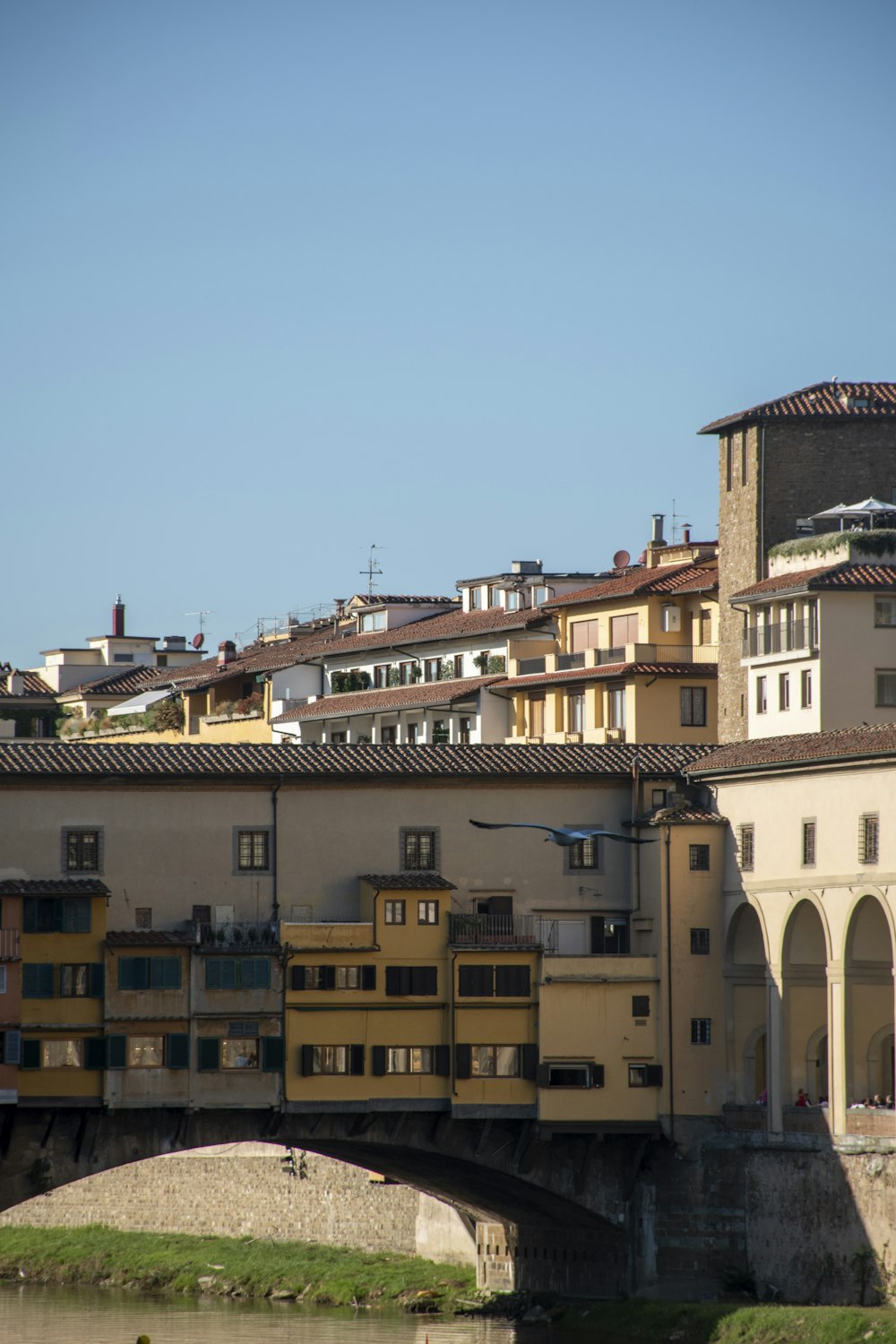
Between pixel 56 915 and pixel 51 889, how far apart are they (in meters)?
0.56

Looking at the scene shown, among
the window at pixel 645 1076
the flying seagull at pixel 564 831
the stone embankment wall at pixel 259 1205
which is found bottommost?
the stone embankment wall at pixel 259 1205

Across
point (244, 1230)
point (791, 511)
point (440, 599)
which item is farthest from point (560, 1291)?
point (440, 599)

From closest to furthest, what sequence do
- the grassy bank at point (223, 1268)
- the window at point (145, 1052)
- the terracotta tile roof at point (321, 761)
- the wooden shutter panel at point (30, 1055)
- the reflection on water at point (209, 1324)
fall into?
1. the wooden shutter panel at point (30, 1055)
2. the window at point (145, 1052)
3. the terracotta tile roof at point (321, 761)
4. the reflection on water at point (209, 1324)
5. the grassy bank at point (223, 1268)

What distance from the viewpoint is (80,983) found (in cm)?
5897

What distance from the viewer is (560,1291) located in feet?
217

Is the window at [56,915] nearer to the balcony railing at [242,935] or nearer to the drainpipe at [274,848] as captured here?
the balcony railing at [242,935]

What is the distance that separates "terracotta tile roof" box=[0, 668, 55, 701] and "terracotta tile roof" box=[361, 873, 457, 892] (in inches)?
2315

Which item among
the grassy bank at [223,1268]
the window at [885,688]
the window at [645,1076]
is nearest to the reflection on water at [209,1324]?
the grassy bank at [223,1268]

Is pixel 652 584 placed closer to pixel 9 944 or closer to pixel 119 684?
pixel 9 944

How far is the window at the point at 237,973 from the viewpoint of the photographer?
59.6 m

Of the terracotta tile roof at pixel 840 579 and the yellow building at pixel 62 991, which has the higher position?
the terracotta tile roof at pixel 840 579

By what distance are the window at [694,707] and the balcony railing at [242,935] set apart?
2614 cm

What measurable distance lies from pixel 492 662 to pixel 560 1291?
105 feet

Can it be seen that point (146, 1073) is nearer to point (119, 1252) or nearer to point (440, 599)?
point (119, 1252)
